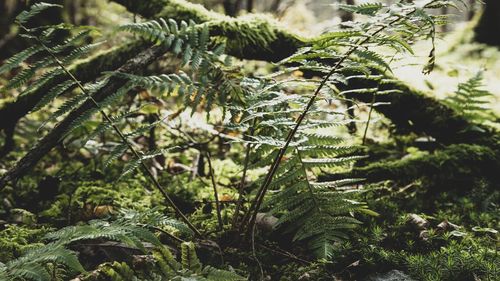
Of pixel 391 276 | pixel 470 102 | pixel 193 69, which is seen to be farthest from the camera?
pixel 470 102

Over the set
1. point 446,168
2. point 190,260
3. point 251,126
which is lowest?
point 190,260

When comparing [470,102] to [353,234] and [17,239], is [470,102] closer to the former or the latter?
[353,234]

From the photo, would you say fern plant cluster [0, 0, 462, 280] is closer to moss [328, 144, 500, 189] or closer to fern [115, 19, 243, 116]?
fern [115, 19, 243, 116]

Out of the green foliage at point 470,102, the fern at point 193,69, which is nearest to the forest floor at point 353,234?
the green foliage at point 470,102

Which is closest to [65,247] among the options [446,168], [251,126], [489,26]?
[251,126]

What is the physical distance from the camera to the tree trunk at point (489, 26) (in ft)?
26.1

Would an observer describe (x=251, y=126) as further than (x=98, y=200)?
No

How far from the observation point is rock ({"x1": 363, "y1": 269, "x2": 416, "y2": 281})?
2.21 m

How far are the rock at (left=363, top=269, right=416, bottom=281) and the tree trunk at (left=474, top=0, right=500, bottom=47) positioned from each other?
7371 millimetres

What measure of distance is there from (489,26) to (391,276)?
782 cm

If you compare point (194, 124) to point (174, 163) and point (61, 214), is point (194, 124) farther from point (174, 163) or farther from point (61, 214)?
point (61, 214)

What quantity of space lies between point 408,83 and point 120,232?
9.79 ft

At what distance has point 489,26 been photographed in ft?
27.3

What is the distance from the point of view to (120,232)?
188cm
